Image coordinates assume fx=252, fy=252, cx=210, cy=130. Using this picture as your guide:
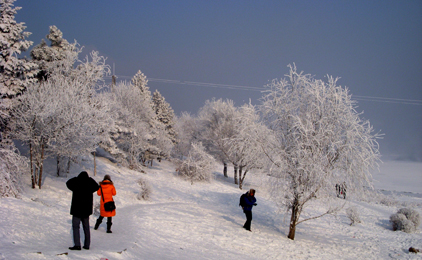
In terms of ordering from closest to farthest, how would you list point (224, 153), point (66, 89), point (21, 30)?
point (21, 30)
point (66, 89)
point (224, 153)

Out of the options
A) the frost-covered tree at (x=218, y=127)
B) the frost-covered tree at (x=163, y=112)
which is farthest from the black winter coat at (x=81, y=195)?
the frost-covered tree at (x=163, y=112)

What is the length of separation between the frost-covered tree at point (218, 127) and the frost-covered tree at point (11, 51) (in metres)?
24.0

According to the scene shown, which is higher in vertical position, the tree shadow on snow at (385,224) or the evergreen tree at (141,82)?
the evergreen tree at (141,82)

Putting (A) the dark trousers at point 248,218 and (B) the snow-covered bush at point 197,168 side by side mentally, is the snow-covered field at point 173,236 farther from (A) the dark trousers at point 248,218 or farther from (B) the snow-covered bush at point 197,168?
(B) the snow-covered bush at point 197,168

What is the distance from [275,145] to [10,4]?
643 inches

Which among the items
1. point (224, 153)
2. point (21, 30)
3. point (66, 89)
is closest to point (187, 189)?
point (224, 153)

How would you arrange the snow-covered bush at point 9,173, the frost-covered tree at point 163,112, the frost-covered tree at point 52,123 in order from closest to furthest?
the snow-covered bush at point 9,173 → the frost-covered tree at point 52,123 → the frost-covered tree at point 163,112

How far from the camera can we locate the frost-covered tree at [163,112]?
→ 44.6 m

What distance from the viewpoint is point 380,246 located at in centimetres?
1234

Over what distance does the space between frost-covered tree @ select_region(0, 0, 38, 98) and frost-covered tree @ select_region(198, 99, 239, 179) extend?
2405 centimetres

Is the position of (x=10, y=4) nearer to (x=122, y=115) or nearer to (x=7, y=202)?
(x=7, y=202)

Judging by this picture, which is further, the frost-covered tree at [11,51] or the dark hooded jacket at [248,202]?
the frost-covered tree at [11,51]

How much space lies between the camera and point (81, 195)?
22.0 feet

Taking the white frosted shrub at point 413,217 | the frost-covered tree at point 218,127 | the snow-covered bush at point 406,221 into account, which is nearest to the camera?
the snow-covered bush at point 406,221
